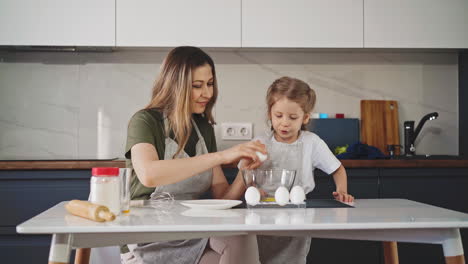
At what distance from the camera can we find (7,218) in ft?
7.79

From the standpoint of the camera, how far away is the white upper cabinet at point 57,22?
103 inches

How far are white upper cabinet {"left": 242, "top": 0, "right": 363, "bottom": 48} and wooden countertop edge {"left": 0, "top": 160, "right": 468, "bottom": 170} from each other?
0.68m

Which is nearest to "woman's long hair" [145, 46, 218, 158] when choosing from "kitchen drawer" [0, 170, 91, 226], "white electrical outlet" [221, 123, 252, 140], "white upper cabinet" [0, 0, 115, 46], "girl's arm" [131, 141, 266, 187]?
"girl's arm" [131, 141, 266, 187]

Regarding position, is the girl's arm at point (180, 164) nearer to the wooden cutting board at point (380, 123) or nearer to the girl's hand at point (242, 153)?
the girl's hand at point (242, 153)

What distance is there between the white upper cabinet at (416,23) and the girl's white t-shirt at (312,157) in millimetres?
948

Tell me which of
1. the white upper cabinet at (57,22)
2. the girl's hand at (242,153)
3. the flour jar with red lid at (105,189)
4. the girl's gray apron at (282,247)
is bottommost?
the girl's gray apron at (282,247)

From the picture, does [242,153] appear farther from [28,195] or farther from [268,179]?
[28,195]

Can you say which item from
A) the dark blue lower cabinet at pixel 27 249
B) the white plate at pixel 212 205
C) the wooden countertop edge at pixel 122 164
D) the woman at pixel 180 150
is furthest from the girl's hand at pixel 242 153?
the dark blue lower cabinet at pixel 27 249

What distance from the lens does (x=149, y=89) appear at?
2.96m

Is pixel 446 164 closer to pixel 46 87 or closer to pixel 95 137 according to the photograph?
pixel 95 137

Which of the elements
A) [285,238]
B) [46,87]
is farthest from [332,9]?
[46,87]

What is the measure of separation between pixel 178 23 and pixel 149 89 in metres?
0.49

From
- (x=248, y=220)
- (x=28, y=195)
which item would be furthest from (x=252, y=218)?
(x=28, y=195)

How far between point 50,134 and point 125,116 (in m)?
0.44
